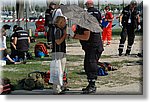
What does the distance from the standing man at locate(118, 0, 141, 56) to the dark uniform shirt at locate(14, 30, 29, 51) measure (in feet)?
5.91

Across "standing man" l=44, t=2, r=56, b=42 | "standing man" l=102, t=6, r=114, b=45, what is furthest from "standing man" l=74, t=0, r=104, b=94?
"standing man" l=44, t=2, r=56, b=42

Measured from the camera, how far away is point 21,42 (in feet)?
33.3

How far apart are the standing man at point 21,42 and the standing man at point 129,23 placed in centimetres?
179

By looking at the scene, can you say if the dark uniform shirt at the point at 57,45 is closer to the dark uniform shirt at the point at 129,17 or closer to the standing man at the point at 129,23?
the standing man at the point at 129,23

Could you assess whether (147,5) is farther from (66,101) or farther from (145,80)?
(66,101)

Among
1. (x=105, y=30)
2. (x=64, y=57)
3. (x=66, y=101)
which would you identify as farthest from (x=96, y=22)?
(x=66, y=101)

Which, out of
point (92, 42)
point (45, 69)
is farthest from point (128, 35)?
point (45, 69)

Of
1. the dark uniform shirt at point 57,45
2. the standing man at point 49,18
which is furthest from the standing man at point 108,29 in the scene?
the standing man at point 49,18

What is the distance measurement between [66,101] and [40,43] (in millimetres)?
1287

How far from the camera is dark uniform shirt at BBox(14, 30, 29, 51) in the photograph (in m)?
9.92

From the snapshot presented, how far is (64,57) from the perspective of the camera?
9.33 m

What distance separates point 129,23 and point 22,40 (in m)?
2.11

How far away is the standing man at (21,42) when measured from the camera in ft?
32.4

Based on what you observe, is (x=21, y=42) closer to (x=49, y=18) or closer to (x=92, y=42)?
(x=49, y=18)
